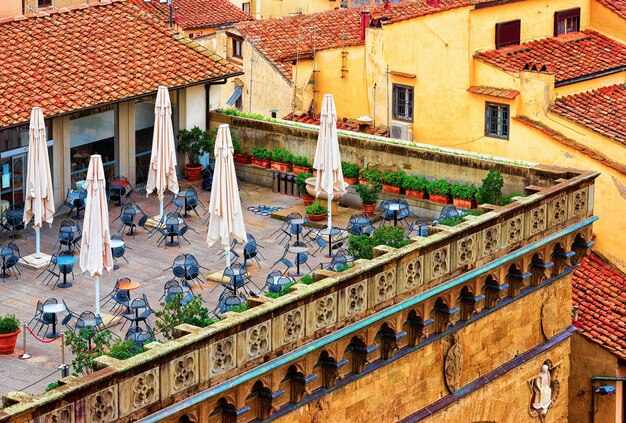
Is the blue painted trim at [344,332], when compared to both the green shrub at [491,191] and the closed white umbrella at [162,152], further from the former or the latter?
the closed white umbrella at [162,152]

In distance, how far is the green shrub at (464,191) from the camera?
49.5 metres

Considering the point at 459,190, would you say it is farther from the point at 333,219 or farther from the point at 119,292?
the point at 119,292

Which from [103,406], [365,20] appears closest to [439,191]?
[365,20]

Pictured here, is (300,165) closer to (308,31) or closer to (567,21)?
(567,21)

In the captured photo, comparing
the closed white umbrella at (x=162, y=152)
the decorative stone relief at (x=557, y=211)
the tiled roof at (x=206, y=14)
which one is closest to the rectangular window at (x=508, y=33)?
the decorative stone relief at (x=557, y=211)

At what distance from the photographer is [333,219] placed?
50.0 metres

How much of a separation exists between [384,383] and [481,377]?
4.63m

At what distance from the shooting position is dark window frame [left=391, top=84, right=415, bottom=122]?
58.8m

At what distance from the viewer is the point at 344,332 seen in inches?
1629

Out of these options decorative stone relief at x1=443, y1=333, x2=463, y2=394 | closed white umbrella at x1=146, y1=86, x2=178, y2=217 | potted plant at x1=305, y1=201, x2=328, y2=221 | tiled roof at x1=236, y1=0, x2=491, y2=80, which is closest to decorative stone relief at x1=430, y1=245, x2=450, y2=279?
decorative stone relief at x1=443, y1=333, x2=463, y2=394

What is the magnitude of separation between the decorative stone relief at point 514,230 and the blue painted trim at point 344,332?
0.28m

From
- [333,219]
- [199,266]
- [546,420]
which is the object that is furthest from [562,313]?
[199,266]

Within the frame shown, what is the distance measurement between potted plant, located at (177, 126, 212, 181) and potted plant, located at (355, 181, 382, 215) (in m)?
4.34

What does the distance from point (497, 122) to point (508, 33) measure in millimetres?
3150
